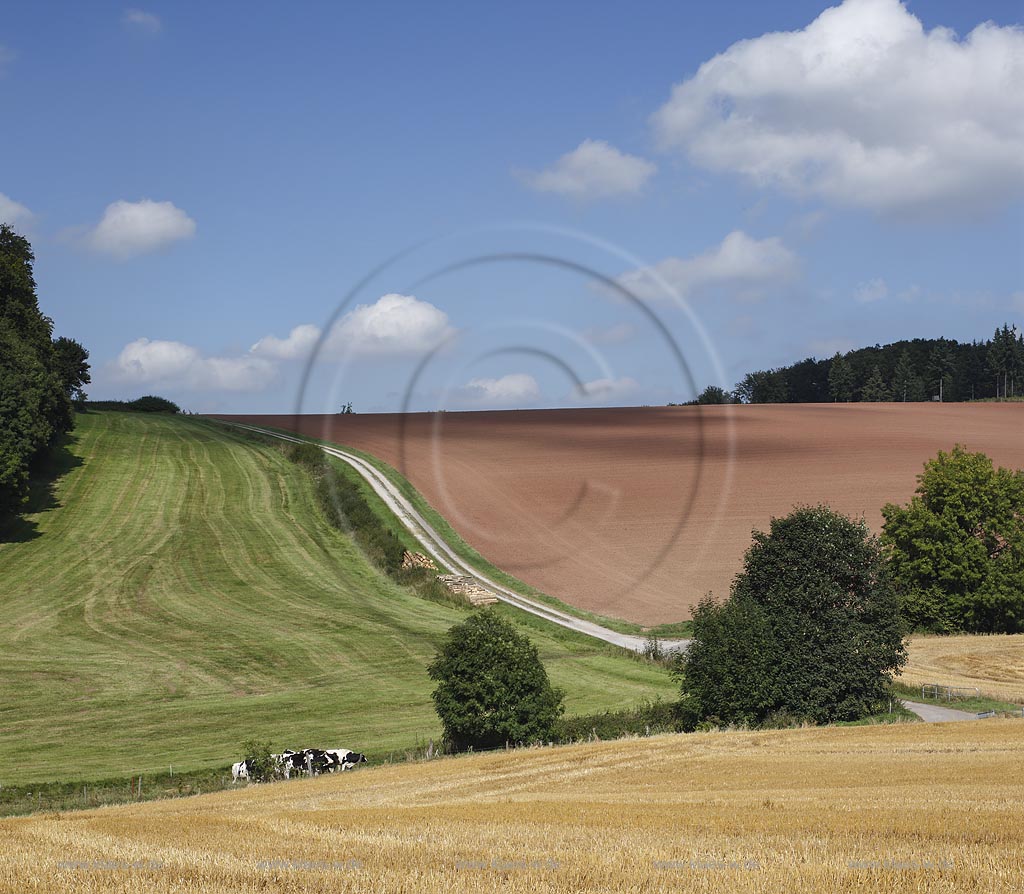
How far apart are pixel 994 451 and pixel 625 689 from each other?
6227 cm

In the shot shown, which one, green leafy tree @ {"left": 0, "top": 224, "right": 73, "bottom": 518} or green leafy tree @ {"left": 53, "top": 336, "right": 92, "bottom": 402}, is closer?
green leafy tree @ {"left": 0, "top": 224, "right": 73, "bottom": 518}

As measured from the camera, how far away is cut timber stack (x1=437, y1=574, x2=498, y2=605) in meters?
72.3

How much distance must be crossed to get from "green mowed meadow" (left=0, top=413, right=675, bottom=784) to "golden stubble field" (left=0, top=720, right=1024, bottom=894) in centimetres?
1355

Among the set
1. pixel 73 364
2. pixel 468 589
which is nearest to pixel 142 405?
pixel 73 364

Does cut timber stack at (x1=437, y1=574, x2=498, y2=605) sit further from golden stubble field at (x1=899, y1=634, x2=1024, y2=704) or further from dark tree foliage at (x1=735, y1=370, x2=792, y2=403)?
dark tree foliage at (x1=735, y1=370, x2=792, y2=403)

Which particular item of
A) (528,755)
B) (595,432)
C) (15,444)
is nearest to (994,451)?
(595,432)

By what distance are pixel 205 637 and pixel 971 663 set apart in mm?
46444

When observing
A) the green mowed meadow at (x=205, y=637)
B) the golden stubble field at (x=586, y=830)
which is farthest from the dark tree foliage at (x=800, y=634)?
the golden stubble field at (x=586, y=830)

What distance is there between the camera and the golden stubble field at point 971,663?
5803 centimetres

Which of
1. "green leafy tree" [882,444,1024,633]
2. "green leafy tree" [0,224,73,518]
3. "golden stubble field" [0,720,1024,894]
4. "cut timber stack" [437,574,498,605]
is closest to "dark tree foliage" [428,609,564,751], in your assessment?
"golden stubble field" [0,720,1024,894]

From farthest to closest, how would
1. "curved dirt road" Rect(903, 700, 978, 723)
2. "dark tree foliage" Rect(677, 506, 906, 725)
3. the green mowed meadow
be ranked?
"curved dirt road" Rect(903, 700, 978, 723), "dark tree foliage" Rect(677, 506, 906, 725), the green mowed meadow

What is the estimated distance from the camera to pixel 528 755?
37.7 m

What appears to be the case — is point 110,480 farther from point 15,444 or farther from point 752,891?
point 752,891

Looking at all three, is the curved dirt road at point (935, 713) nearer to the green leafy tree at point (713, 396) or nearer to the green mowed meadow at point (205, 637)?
the green mowed meadow at point (205, 637)
